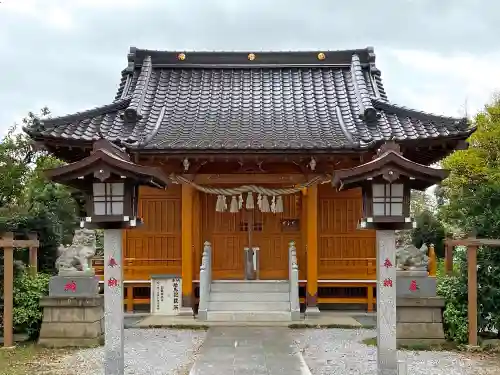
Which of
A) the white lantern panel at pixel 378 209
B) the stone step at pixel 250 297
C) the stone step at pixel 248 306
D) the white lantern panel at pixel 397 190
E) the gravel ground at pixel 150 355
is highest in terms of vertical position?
the white lantern panel at pixel 397 190

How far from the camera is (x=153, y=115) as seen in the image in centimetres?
1519

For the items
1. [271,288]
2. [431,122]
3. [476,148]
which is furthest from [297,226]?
[476,148]

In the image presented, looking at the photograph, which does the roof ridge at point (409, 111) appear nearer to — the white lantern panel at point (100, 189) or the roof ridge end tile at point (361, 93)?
the roof ridge end tile at point (361, 93)

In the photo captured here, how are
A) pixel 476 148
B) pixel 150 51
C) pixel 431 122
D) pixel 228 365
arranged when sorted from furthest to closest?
pixel 476 148 → pixel 150 51 → pixel 431 122 → pixel 228 365

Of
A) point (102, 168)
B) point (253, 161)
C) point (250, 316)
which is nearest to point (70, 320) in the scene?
point (250, 316)

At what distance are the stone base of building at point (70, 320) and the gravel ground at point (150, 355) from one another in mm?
489

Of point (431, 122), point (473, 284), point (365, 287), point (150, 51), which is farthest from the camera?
point (150, 51)

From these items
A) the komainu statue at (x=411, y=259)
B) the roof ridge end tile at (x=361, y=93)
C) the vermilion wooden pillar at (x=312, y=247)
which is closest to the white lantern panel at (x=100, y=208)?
the komainu statue at (x=411, y=259)

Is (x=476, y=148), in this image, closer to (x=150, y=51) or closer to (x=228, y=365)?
(x=150, y=51)

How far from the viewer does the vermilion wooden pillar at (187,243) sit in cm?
1434

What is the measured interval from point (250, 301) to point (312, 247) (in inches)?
80.9

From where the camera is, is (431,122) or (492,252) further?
(431,122)

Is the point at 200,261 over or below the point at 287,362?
over

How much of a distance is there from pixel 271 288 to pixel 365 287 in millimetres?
2553
